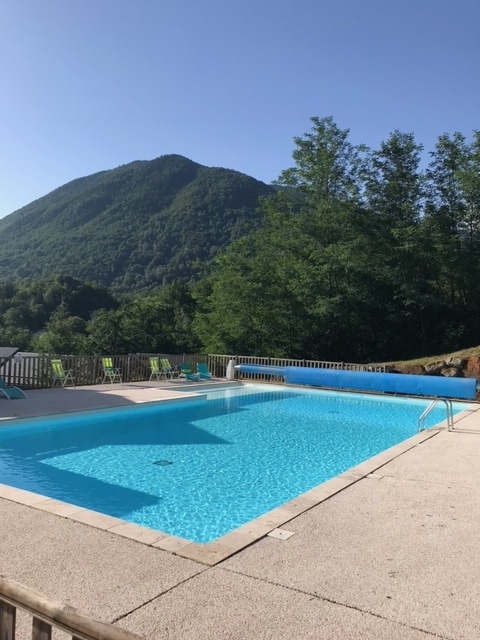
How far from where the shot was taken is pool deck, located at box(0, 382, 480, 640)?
2518mm

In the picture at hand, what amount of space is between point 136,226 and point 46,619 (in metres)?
54.8

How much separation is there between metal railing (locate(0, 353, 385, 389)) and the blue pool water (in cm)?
325

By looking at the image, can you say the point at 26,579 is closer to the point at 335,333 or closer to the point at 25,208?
the point at 335,333

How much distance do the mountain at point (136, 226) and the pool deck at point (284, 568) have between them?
44560 mm

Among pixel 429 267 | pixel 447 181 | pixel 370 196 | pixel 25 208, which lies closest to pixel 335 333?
pixel 429 267

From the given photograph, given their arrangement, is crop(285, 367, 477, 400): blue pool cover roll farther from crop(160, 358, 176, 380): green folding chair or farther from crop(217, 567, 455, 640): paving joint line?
crop(217, 567, 455, 640): paving joint line

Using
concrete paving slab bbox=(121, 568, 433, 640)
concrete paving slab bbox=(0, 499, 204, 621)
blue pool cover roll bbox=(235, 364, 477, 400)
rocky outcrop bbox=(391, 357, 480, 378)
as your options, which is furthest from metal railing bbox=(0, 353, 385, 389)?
concrete paving slab bbox=(121, 568, 433, 640)

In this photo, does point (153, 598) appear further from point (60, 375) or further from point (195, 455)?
point (60, 375)

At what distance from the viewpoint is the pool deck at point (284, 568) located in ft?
8.26

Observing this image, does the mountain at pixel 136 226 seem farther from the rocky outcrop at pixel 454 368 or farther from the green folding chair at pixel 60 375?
the green folding chair at pixel 60 375

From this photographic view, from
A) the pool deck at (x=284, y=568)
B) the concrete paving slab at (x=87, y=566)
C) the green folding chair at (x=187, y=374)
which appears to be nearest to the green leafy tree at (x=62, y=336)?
the green folding chair at (x=187, y=374)

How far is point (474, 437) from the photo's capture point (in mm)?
7992

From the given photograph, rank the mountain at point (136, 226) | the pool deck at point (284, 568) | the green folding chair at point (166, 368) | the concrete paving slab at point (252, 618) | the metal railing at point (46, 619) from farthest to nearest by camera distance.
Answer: the mountain at point (136, 226) < the green folding chair at point (166, 368) < the pool deck at point (284, 568) < the concrete paving slab at point (252, 618) < the metal railing at point (46, 619)

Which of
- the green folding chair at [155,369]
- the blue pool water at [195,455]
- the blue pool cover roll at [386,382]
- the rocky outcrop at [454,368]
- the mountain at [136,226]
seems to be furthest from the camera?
the mountain at [136,226]
